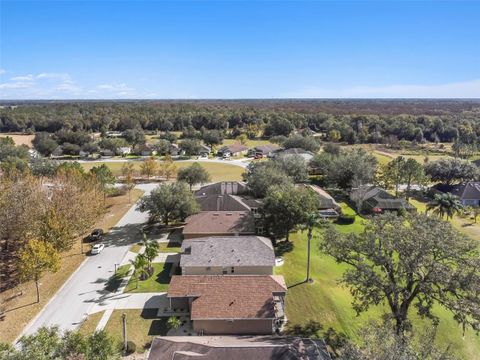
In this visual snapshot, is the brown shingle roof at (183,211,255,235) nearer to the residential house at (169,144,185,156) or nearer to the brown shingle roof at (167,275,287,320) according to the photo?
the brown shingle roof at (167,275,287,320)

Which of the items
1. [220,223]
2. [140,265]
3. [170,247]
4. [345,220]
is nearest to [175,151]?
[220,223]

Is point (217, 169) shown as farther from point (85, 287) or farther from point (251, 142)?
point (85, 287)

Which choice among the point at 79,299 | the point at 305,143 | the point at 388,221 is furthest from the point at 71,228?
the point at 305,143

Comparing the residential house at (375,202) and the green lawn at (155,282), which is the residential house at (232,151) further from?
the green lawn at (155,282)

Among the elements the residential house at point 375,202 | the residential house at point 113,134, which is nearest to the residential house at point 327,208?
the residential house at point 375,202

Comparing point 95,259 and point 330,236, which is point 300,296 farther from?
point 95,259

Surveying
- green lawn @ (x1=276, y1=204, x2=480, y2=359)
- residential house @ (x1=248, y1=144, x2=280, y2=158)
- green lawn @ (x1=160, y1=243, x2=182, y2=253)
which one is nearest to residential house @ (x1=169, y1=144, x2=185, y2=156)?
residential house @ (x1=248, y1=144, x2=280, y2=158)

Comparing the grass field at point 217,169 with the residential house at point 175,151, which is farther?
the residential house at point 175,151
